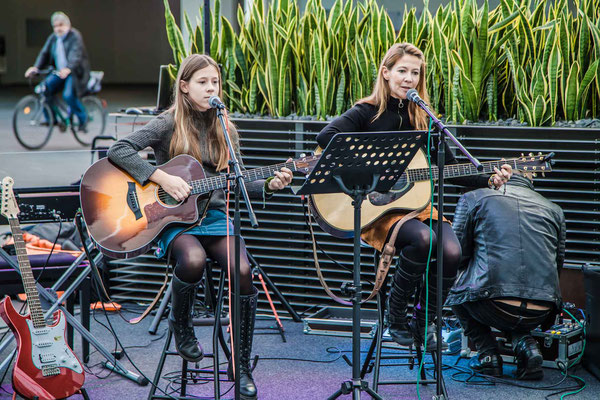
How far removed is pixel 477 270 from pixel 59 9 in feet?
70.9

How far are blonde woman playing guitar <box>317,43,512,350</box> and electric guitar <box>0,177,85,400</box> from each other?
1475 mm

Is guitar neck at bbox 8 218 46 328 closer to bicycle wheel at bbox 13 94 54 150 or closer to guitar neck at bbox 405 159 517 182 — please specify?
guitar neck at bbox 405 159 517 182

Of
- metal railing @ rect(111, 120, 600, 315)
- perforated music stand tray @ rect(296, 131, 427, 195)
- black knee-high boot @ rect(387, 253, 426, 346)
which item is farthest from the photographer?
metal railing @ rect(111, 120, 600, 315)

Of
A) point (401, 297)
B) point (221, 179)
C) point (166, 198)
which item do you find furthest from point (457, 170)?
point (166, 198)

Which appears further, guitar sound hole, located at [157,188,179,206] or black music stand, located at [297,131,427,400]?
guitar sound hole, located at [157,188,179,206]

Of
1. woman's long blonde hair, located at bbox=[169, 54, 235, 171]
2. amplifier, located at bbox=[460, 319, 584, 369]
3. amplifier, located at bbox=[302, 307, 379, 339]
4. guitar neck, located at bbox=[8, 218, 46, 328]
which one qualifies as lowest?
amplifier, located at bbox=[302, 307, 379, 339]

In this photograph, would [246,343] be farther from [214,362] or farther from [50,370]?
[50,370]

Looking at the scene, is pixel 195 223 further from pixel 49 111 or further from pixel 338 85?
pixel 49 111

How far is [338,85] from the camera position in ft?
16.3

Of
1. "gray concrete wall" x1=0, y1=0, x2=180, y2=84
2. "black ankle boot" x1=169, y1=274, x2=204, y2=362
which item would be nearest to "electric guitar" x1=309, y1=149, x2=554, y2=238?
"black ankle boot" x1=169, y1=274, x2=204, y2=362

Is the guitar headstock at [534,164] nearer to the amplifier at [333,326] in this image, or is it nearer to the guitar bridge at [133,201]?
the amplifier at [333,326]

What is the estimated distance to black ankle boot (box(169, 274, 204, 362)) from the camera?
334 cm

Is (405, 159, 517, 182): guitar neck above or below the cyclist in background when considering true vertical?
below

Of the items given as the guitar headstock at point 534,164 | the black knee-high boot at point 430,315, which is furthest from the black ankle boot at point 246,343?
the guitar headstock at point 534,164
